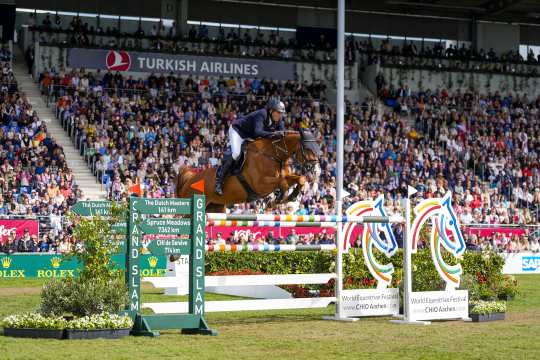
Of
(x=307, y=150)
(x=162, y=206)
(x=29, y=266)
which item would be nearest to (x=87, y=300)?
(x=162, y=206)

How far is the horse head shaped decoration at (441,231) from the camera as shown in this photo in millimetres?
13625

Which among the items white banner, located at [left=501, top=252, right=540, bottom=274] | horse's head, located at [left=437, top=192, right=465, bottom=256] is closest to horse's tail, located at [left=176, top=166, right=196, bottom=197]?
horse's head, located at [left=437, top=192, right=465, bottom=256]

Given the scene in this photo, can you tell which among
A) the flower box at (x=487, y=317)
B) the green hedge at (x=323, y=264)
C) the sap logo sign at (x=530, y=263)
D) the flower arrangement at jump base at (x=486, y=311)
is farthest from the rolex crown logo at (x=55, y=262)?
the sap logo sign at (x=530, y=263)

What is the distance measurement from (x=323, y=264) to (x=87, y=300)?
6.42m

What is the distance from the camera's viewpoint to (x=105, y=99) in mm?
31719

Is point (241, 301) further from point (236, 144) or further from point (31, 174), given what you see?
point (31, 174)

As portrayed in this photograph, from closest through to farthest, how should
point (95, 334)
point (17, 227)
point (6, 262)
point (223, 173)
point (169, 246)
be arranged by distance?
point (95, 334), point (169, 246), point (223, 173), point (6, 262), point (17, 227)

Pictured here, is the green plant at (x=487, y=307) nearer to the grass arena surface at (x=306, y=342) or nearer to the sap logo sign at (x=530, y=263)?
the grass arena surface at (x=306, y=342)

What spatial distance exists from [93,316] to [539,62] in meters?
36.2

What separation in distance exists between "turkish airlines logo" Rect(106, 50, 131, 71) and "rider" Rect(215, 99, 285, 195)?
2048 cm

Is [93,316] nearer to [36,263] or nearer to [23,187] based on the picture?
[36,263]

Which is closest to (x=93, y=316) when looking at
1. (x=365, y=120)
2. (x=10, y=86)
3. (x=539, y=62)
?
(x=10, y=86)

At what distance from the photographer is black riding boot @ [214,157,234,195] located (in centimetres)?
1517

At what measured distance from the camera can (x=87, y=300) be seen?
10.5 meters
